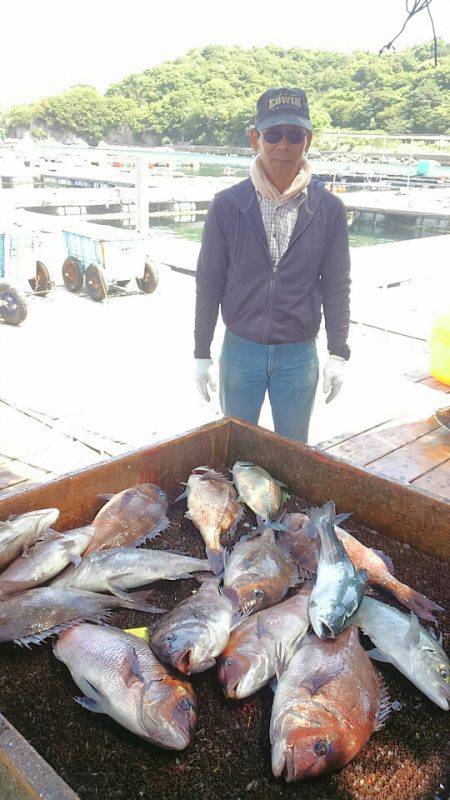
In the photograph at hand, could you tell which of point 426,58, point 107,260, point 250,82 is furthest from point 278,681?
point 250,82

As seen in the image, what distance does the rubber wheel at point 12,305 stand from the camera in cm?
805

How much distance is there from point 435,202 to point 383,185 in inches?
323

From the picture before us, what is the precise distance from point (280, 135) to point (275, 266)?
648mm

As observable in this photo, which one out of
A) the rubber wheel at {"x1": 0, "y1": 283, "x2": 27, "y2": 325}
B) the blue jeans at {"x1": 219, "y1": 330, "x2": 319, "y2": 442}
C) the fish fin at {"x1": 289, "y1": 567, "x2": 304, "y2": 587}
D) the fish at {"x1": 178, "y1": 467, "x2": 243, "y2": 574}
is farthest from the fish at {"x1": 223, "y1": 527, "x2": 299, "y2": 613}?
the rubber wheel at {"x1": 0, "y1": 283, "x2": 27, "y2": 325}

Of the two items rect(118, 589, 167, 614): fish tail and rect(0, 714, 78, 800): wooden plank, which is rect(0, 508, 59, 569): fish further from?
rect(0, 714, 78, 800): wooden plank

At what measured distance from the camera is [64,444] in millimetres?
4254

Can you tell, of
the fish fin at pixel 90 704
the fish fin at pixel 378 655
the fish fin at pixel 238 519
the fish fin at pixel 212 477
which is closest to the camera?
the fish fin at pixel 90 704

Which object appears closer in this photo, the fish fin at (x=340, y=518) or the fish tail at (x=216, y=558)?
the fish tail at (x=216, y=558)

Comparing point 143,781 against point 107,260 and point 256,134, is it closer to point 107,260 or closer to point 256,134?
point 256,134

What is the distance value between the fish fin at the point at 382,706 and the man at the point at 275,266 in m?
1.97

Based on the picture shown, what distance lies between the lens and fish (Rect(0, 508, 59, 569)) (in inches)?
72.4

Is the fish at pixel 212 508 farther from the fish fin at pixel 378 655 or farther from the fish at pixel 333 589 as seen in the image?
the fish fin at pixel 378 655

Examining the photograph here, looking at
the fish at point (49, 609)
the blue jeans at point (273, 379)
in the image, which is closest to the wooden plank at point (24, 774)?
the fish at point (49, 609)

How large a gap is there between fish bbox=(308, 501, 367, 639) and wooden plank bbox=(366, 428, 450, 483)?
5.63ft
